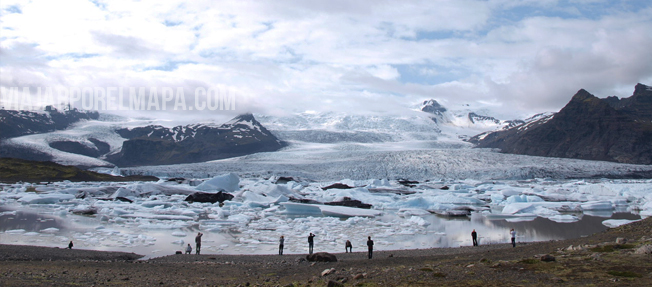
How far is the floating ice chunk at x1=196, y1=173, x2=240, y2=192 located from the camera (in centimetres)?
4162

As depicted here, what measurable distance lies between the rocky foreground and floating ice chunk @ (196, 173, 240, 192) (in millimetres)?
27692

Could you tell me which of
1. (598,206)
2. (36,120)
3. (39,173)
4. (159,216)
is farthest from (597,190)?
(36,120)

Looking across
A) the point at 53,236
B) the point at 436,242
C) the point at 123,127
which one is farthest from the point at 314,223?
the point at 123,127

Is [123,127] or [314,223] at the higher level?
[123,127]

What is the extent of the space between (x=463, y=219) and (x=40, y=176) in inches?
2283

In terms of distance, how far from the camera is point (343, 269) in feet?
31.8

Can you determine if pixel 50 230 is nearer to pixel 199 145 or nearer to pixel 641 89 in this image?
A: pixel 199 145

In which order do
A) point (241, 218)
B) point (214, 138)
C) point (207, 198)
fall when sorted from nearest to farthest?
1. point (241, 218)
2. point (207, 198)
3. point (214, 138)

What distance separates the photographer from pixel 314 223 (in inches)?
907

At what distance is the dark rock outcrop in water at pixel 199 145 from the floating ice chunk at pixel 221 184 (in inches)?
2801

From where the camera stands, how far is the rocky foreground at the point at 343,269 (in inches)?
276

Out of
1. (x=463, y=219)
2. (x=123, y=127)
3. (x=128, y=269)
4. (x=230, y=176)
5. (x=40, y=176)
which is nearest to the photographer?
(x=128, y=269)

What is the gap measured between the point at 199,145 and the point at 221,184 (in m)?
97.4

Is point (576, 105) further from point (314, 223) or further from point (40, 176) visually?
point (40, 176)
